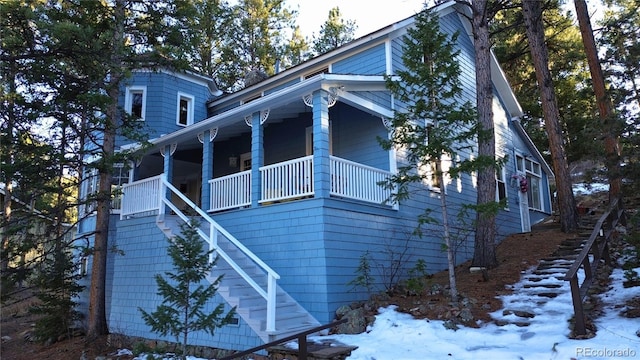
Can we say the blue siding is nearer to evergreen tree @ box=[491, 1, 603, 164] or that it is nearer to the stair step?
the stair step

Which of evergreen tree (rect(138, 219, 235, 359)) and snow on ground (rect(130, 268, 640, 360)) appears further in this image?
snow on ground (rect(130, 268, 640, 360))

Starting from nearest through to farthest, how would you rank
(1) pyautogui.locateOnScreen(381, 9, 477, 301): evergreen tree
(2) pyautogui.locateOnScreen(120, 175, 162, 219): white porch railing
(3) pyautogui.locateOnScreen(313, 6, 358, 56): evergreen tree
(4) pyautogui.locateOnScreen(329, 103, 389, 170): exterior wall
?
1. (1) pyautogui.locateOnScreen(381, 9, 477, 301): evergreen tree
2. (2) pyautogui.locateOnScreen(120, 175, 162, 219): white porch railing
3. (4) pyautogui.locateOnScreen(329, 103, 389, 170): exterior wall
4. (3) pyautogui.locateOnScreen(313, 6, 358, 56): evergreen tree

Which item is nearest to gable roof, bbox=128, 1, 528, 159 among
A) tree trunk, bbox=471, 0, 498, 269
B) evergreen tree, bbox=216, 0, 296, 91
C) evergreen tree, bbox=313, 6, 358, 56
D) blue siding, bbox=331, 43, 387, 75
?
blue siding, bbox=331, 43, 387, 75

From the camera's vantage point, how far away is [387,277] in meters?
9.78

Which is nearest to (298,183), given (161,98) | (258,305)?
(258,305)

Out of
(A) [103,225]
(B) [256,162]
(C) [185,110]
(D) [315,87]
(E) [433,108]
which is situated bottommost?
(A) [103,225]

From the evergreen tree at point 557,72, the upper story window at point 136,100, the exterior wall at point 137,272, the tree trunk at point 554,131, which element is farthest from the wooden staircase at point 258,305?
the evergreen tree at point 557,72

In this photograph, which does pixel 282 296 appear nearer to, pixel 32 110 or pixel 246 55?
pixel 32 110

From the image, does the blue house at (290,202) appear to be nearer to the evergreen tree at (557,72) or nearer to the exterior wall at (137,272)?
→ the exterior wall at (137,272)

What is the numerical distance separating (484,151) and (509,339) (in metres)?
5.47

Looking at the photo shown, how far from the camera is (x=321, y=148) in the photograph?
878 cm

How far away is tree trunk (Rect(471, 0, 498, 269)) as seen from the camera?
34.4ft

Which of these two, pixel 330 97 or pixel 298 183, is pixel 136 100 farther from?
pixel 330 97

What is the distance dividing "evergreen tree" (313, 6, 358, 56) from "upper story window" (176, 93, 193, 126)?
46.6ft
